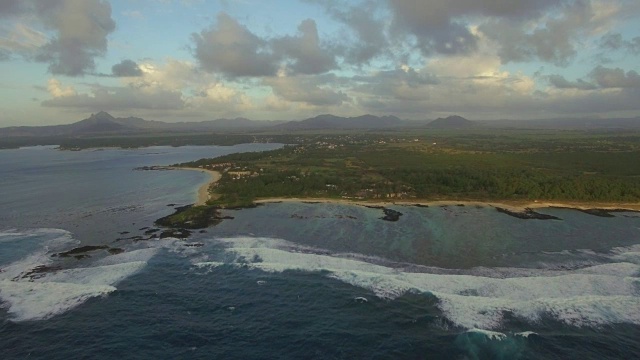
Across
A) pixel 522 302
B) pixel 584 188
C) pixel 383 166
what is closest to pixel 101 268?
pixel 522 302

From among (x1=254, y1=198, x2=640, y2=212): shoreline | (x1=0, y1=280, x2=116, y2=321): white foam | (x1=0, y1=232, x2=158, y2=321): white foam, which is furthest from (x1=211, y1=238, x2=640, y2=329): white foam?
(x1=254, y1=198, x2=640, y2=212): shoreline

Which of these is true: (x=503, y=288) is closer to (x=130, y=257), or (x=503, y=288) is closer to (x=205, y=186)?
(x=130, y=257)

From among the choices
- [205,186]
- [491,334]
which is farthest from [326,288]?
[205,186]

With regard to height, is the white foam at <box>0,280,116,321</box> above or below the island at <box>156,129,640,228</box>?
below

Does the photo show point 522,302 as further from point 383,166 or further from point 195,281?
point 383,166

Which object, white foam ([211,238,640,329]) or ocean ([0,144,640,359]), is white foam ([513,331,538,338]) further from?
white foam ([211,238,640,329])

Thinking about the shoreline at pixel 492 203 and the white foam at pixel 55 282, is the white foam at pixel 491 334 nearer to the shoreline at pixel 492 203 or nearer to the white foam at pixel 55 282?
the white foam at pixel 55 282

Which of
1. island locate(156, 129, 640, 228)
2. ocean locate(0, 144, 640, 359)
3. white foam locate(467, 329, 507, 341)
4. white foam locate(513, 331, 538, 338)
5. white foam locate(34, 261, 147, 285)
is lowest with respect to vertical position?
white foam locate(513, 331, 538, 338)
